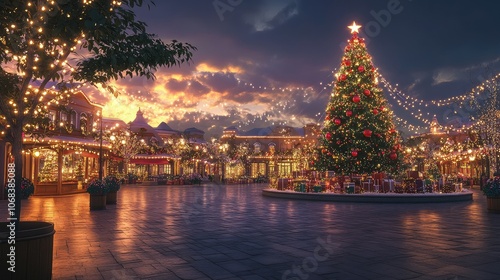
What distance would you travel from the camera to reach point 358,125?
2216 centimetres

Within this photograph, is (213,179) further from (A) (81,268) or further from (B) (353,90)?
(A) (81,268)

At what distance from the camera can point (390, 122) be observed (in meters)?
22.9

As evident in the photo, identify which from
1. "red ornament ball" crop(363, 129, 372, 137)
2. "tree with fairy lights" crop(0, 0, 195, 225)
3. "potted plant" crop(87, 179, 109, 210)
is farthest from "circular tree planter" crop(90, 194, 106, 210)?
"red ornament ball" crop(363, 129, 372, 137)

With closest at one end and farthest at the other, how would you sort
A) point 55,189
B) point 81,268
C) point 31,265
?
point 31,265, point 81,268, point 55,189

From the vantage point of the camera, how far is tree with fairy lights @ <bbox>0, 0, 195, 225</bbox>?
15.6 ft

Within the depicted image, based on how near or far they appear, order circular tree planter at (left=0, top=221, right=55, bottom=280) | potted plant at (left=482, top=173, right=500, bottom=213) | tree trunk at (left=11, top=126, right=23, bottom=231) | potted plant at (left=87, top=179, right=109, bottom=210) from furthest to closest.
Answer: potted plant at (left=87, top=179, right=109, bottom=210)
potted plant at (left=482, top=173, right=500, bottom=213)
tree trunk at (left=11, top=126, right=23, bottom=231)
circular tree planter at (left=0, top=221, right=55, bottom=280)

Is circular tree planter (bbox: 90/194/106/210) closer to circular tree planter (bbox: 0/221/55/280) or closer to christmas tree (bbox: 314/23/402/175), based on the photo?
circular tree planter (bbox: 0/221/55/280)

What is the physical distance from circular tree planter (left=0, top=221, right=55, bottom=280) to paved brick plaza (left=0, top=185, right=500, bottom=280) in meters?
0.85

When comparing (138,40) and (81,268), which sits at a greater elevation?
(138,40)

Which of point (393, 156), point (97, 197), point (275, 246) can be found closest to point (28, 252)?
point (275, 246)

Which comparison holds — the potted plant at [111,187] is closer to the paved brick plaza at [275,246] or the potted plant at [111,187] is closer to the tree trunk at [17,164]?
the paved brick plaza at [275,246]

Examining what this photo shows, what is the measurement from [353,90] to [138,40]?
18960mm

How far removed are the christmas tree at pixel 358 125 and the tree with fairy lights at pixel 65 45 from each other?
696 inches

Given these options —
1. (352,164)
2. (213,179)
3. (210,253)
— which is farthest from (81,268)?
(213,179)
